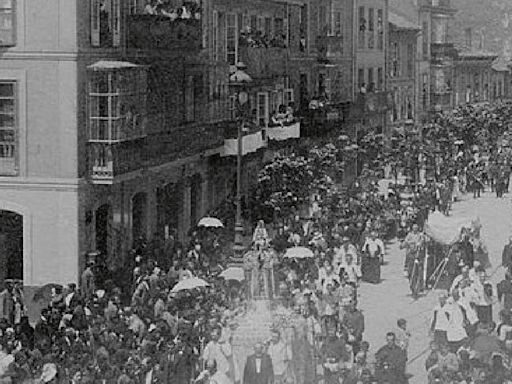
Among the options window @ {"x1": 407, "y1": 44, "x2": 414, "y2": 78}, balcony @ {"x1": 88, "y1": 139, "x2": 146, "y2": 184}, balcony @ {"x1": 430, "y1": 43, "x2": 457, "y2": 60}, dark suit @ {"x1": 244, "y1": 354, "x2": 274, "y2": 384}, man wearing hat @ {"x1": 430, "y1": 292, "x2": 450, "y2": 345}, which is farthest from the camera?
balcony @ {"x1": 430, "y1": 43, "x2": 457, "y2": 60}

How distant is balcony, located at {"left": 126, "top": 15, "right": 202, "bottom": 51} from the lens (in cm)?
3872

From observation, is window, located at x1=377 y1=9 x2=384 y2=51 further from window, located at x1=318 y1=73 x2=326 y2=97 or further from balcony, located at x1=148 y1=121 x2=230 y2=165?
balcony, located at x1=148 y1=121 x2=230 y2=165

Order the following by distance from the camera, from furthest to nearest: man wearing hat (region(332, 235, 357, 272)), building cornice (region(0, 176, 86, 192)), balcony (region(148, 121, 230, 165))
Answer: balcony (region(148, 121, 230, 165)) → building cornice (region(0, 176, 86, 192)) → man wearing hat (region(332, 235, 357, 272))

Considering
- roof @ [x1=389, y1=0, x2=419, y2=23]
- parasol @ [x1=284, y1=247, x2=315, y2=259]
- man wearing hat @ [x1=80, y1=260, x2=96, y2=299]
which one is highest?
roof @ [x1=389, y1=0, x2=419, y2=23]

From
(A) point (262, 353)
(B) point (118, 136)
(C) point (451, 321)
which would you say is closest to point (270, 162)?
(B) point (118, 136)

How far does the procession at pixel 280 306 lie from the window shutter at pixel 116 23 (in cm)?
591

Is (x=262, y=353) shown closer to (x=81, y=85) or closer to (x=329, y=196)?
(x=81, y=85)

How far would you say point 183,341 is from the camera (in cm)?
2406

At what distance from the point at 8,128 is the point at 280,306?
1059cm

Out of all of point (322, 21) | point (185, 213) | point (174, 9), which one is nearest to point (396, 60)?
point (322, 21)

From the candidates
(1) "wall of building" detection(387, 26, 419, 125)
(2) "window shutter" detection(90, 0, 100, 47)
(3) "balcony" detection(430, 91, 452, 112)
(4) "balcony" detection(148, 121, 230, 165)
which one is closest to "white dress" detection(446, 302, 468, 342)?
(2) "window shutter" detection(90, 0, 100, 47)

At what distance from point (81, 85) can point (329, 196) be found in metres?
13.9

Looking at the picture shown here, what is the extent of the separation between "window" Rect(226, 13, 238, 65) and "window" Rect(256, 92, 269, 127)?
4246 mm

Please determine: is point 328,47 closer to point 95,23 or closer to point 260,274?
point 95,23
